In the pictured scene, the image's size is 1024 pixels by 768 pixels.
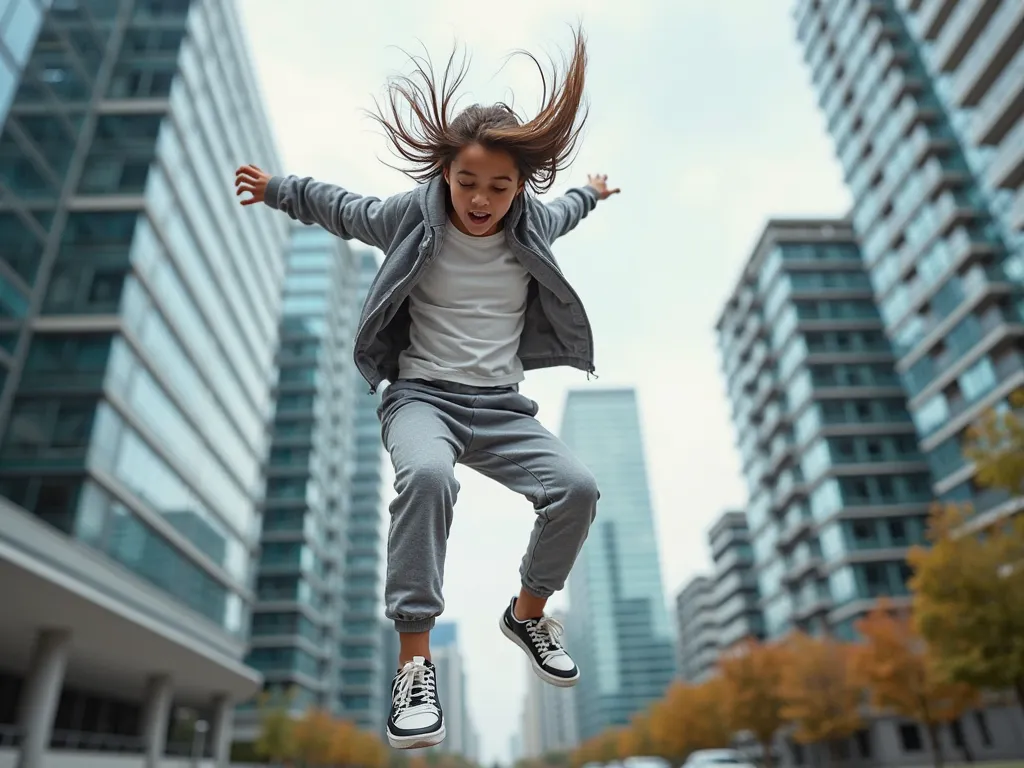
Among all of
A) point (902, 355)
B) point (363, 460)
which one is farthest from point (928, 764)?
point (363, 460)

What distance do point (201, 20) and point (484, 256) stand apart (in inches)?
1264

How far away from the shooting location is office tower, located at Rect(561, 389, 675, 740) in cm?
12825

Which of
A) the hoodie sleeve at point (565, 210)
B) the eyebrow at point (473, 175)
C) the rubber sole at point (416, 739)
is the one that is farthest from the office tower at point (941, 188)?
the rubber sole at point (416, 739)

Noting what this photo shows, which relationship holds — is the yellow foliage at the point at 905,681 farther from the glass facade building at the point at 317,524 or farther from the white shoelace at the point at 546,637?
the glass facade building at the point at 317,524

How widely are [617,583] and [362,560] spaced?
70845 mm

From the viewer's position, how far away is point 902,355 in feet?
145

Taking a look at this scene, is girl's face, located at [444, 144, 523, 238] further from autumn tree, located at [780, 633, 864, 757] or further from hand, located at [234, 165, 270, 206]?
autumn tree, located at [780, 633, 864, 757]

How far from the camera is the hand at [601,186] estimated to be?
3642mm

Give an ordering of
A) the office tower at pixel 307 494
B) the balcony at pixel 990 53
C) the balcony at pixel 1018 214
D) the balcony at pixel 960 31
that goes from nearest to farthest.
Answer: the balcony at pixel 990 53 < the balcony at pixel 1018 214 < the balcony at pixel 960 31 < the office tower at pixel 307 494

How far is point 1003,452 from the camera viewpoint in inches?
700

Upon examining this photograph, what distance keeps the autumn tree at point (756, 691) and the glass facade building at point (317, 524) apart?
23.7m

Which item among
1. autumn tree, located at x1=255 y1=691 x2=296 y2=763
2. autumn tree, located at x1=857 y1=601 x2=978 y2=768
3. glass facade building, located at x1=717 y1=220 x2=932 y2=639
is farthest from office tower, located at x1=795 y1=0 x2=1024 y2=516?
autumn tree, located at x1=255 y1=691 x2=296 y2=763

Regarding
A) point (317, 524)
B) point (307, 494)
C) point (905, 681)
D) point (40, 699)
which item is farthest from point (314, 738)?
point (905, 681)

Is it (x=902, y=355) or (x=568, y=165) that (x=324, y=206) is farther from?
(x=902, y=355)
